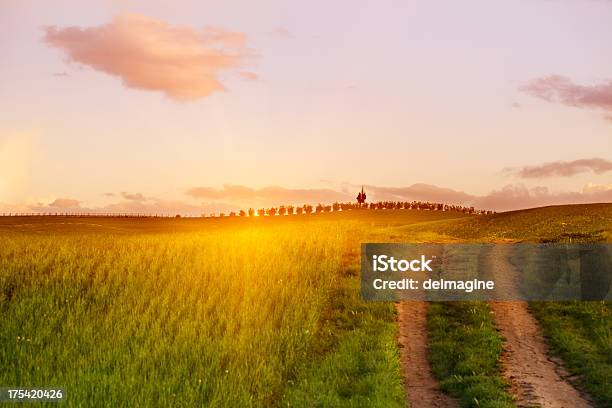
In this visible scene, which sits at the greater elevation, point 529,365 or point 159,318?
point 159,318

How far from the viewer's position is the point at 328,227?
4006cm

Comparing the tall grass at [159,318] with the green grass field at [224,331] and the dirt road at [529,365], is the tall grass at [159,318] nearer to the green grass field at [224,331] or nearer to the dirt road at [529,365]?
the green grass field at [224,331]

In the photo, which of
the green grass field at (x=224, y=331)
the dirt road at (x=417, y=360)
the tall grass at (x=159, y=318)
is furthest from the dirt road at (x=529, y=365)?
the tall grass at (x=159, y=318)

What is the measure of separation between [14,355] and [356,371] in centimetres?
905

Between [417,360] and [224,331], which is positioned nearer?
[417,360]

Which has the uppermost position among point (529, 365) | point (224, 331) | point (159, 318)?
point (159, 318)

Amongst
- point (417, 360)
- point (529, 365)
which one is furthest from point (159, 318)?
point (529, 365)

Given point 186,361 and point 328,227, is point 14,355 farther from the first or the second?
point 328,227

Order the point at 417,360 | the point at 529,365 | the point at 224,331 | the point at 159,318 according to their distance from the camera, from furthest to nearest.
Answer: the point at 159,318, the point at 224,331, the point at 417,360, the point at 529,365

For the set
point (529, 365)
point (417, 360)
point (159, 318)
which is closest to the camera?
point (529, 365)

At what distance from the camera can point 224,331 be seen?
63.8 feet

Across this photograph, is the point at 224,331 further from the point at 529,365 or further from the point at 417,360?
the point at 529,365

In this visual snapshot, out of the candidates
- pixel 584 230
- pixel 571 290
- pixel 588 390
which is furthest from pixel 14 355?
pixel 584 230

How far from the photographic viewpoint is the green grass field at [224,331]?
15.9 meters
